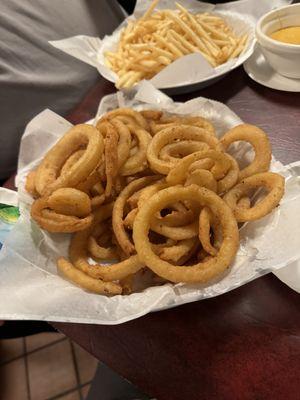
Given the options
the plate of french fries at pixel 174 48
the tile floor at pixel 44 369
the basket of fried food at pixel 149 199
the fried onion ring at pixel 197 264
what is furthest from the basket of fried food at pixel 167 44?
the tile floor at pixel 44 369

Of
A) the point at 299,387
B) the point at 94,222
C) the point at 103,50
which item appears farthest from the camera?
the point at 103,50

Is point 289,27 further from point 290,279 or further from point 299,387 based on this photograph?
point 299,387

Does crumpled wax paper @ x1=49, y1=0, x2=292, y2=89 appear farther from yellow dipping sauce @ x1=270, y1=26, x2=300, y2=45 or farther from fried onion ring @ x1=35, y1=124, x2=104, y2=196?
fried onion ring @ x1=35, y1=124, x2=104, y2=196

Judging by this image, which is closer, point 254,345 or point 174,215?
point 254,345

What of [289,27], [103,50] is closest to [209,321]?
[289,27]

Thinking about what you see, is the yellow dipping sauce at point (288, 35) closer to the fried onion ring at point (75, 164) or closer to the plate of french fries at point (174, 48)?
the plate of french fries at point (174, 48)

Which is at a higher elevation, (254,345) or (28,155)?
(28,155)

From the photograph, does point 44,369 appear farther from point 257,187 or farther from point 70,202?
point 257,187
